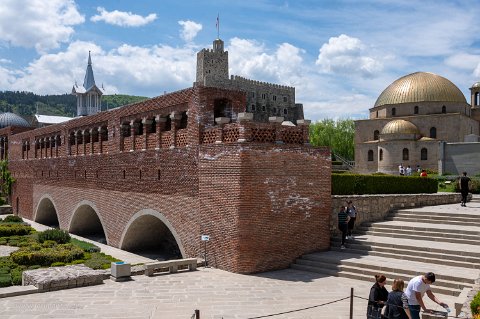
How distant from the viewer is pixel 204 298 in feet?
36.6

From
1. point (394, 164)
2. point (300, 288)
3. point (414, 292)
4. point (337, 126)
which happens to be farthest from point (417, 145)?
point (414, 292)

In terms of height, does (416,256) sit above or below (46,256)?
above

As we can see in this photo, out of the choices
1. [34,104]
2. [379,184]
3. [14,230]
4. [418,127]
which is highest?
[34,104]

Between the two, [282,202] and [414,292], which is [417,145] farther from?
[414,292]

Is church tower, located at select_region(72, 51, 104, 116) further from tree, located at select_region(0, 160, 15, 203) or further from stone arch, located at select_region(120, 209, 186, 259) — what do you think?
stone arch, located at select_region(120, 209, 186, 259)

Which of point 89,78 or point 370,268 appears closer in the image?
point 370,268

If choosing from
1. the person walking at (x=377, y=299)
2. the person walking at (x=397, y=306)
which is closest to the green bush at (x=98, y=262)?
the person walking at (x=377, y=299)

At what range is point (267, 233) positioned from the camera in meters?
14.0

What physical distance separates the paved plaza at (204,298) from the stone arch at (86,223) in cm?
1319

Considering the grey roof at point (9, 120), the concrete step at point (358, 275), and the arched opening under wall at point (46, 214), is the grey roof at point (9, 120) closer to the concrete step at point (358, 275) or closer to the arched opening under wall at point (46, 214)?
the arched opening under wall at point (46, 214)

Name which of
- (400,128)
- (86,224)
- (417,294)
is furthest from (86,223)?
(400,128)

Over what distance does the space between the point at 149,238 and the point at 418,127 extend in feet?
108

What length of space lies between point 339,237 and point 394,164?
91.4 ft

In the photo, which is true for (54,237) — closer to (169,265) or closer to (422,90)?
(169,265)
